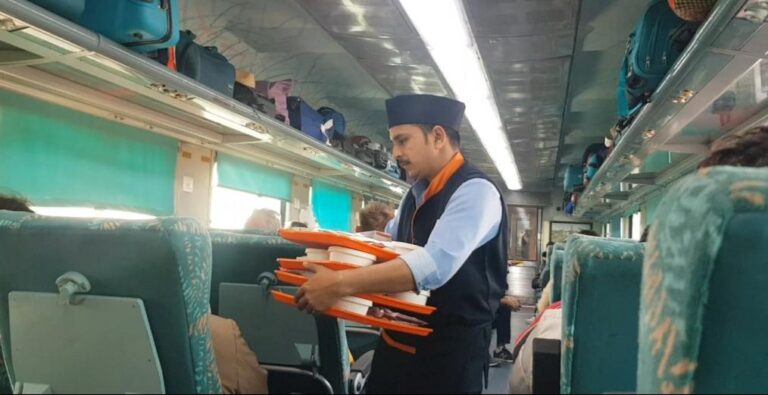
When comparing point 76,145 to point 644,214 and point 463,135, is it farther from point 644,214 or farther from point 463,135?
point 644,214

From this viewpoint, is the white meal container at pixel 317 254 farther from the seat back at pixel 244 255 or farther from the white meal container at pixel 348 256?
the seat back at pixel 244 255

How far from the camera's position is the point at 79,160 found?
421 centimetres

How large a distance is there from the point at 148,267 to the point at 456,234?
71 centimetres

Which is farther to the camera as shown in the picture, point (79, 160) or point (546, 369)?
point (79, 160)

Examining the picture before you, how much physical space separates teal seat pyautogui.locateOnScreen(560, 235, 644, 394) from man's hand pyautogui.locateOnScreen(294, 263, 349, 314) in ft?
1.47

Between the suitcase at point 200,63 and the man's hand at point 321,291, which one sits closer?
the man's hand at point 321,291

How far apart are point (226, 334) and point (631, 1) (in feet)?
14.4

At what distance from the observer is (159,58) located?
11.1 feet

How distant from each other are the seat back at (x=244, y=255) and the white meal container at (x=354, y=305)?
0.48 meters

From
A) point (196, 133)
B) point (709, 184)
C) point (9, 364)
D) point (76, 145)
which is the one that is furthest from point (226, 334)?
point (196, 133)

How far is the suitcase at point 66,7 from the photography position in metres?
2.37

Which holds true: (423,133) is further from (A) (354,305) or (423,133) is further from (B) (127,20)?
(B) (127,20)

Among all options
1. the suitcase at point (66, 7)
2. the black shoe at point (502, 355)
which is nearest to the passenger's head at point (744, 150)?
the suitcase at point (66, 7)

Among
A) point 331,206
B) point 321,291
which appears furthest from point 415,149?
point 331,206
